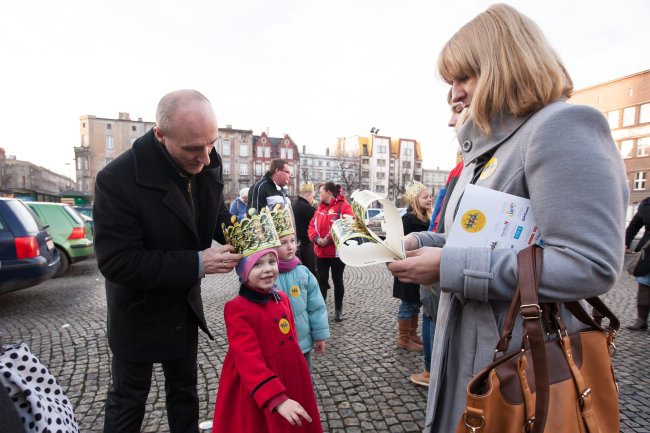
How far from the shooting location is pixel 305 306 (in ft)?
9.77

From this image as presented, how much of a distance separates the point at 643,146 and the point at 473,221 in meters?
40.9

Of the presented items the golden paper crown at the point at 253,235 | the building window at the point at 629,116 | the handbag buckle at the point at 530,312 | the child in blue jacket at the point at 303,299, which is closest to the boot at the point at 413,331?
the child in blue jacket at the point at 303,299

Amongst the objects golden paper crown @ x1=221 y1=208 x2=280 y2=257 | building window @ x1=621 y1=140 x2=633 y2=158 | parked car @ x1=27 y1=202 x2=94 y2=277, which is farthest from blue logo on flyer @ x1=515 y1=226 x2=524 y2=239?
building window @ x1=621 y1=140 x2=633 y2=158

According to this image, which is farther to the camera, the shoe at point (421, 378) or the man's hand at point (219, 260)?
the shoe at point (421, 378)

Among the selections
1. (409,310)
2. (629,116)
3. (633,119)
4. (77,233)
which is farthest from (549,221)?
(629,116)

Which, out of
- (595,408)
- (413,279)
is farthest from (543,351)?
(413,279)

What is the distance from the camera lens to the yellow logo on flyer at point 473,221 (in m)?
1.22

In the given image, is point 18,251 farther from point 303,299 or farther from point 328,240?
point 303,299

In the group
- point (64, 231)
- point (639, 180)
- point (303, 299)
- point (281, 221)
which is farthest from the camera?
point (639, 180)

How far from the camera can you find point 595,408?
3.76ft

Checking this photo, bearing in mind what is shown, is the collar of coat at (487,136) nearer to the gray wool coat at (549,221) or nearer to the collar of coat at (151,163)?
the gray wool coat at (549,221)

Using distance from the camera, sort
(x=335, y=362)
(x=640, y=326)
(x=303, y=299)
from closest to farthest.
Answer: (x=303, y=299) → (x=335, y=362) → (x=640, y=326)

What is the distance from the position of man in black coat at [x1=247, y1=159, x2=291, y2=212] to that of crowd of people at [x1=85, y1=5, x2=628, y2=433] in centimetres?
236

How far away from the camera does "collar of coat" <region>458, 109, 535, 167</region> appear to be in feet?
→ 4.03
